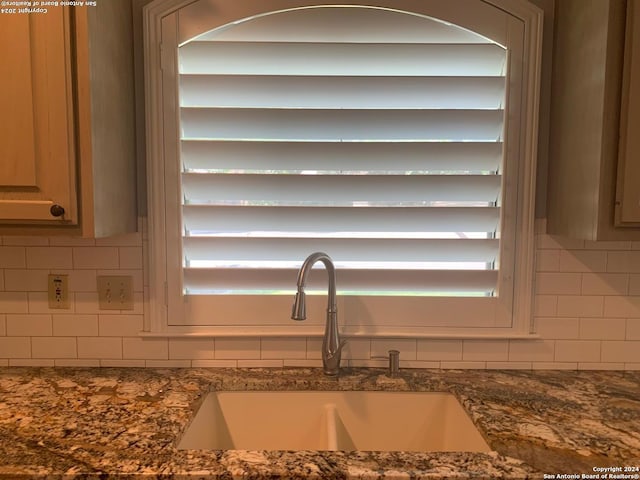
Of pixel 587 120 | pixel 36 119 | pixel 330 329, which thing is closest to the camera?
pixel 36 119

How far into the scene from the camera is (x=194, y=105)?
5.18 ft

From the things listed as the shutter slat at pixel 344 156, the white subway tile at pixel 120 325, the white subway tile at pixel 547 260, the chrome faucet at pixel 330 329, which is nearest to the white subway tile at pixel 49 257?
the white subway tile at pixel 120 325

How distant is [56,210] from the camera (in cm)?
126

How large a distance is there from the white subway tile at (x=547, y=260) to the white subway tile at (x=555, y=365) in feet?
1.07

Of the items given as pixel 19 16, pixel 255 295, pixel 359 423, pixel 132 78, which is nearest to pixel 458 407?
pixel 359 423

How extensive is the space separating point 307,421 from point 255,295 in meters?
0.45

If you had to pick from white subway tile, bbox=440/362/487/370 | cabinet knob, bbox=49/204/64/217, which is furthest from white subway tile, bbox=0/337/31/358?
white subway tile, bbox=440/362/487/370

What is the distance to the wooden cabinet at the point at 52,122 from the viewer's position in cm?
123

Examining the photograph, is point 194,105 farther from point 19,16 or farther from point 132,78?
point 19,16

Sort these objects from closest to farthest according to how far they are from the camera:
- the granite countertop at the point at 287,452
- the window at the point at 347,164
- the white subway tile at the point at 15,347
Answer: the granite countertop at the point at 287,452, the window at the point at 347,164, the white subway tile at the point at 15,347

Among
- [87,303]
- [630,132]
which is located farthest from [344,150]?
[87,303]

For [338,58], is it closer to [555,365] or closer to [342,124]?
A: [342,124]

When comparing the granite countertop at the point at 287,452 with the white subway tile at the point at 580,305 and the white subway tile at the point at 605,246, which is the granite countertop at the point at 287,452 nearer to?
the white subway tile at the point at 580,305

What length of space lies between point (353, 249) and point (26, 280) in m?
1.14
